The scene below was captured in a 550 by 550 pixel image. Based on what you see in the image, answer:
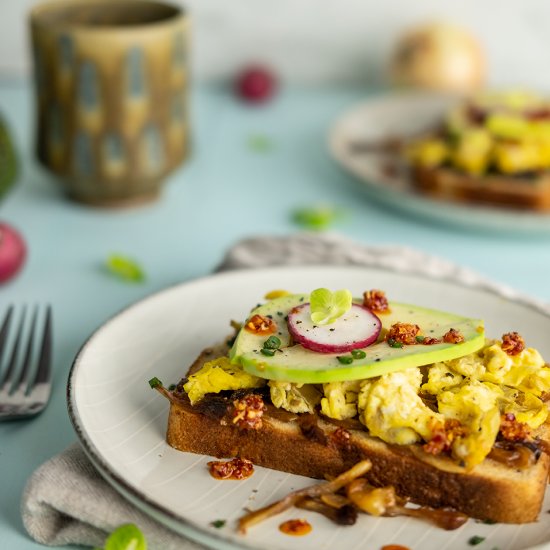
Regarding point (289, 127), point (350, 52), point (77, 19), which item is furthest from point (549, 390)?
point (350, 52)

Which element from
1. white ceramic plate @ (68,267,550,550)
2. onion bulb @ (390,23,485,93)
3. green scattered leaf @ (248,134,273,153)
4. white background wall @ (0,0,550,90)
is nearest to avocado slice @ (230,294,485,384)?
white ceramic plate @ (68,267,550,550)

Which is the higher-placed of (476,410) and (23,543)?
(476,410)

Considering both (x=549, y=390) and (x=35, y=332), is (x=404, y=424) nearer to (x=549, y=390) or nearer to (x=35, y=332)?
(x=549, y=390)

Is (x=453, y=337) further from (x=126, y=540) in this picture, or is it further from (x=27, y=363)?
(x=27, y=363)

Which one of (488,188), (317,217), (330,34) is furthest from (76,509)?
(330,34)

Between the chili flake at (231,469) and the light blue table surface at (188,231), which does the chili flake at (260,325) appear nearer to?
the chili flake at (231,469)

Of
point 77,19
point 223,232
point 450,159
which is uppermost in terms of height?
point 77,19
